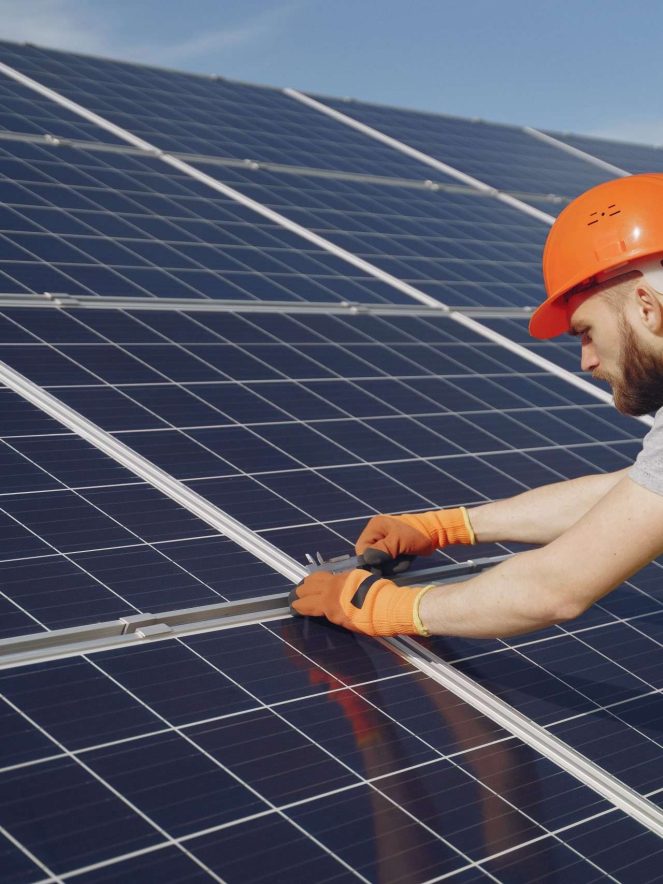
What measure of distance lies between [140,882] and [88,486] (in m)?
2.64

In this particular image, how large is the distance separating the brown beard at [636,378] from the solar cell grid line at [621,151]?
53.5ft

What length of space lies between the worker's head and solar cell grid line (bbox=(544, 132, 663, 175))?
16.1 metres

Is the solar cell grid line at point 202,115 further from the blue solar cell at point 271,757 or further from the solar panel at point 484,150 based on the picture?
the blue solar cell at point 271,757

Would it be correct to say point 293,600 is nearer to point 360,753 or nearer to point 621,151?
point 360,753

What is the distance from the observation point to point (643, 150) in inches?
920

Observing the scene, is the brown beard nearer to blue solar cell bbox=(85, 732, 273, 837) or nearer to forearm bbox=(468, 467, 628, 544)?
forearm bbox=(468, 467, 628, 544)

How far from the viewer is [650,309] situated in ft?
15.2

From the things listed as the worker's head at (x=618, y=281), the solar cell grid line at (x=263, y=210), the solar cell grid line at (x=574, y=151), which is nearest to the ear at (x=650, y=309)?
the worker's head at (x=618, y=281)

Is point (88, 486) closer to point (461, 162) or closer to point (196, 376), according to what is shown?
point (196, 376)

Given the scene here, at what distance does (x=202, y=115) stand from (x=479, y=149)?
18.3ft

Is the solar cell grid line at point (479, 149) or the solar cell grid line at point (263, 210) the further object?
the solar cell grid line at point (479, 149)

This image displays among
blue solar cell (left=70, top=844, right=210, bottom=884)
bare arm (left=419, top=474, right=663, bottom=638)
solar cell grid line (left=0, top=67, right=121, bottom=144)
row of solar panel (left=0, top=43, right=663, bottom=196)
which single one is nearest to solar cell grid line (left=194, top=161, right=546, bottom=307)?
row of solar panel (left=0, top=43, right=663, bottom=196)

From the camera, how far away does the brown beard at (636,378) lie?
15.4 ft

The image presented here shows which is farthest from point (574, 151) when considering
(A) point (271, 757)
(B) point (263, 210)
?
(A) point (271, 757)
